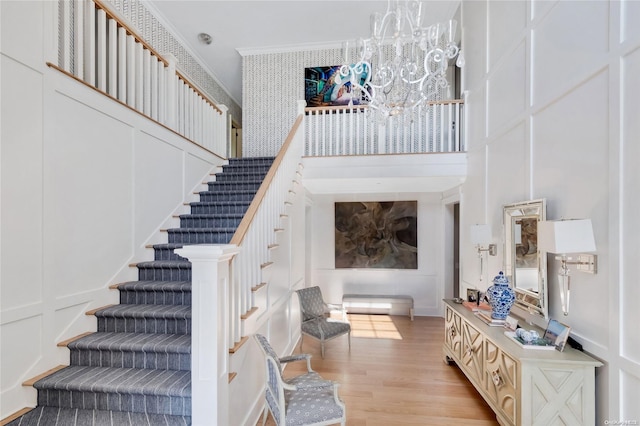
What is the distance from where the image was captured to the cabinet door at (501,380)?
2015 mm

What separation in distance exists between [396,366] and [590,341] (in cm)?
217

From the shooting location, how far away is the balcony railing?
13.8 ft

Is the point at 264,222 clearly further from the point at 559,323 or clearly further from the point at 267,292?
the point at 559,323

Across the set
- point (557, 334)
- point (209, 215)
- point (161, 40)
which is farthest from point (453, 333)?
point (161, 40)

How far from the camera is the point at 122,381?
2.11m

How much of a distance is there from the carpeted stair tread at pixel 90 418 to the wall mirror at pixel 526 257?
2751 mm

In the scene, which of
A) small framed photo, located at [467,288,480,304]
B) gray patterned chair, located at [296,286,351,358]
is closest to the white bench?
gray patterned chair, located at [296,286,351,358]

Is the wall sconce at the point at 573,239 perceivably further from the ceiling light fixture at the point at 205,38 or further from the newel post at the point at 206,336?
the ceiling light fixture at the point at 205,38

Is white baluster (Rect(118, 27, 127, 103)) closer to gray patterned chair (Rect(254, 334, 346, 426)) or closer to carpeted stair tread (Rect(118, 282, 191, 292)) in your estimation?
carpeted stair tread (Rect(118, 282, 191, 292))

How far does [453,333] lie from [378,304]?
235 cm

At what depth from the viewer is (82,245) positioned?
2.56 metres

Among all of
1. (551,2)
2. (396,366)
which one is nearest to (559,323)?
(396,366)

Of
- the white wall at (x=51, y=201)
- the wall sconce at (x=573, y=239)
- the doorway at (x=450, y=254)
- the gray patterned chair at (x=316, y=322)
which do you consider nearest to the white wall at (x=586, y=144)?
the wall sconce at (x=573, y=239)

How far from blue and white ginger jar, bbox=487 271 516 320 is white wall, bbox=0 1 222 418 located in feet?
11.8
